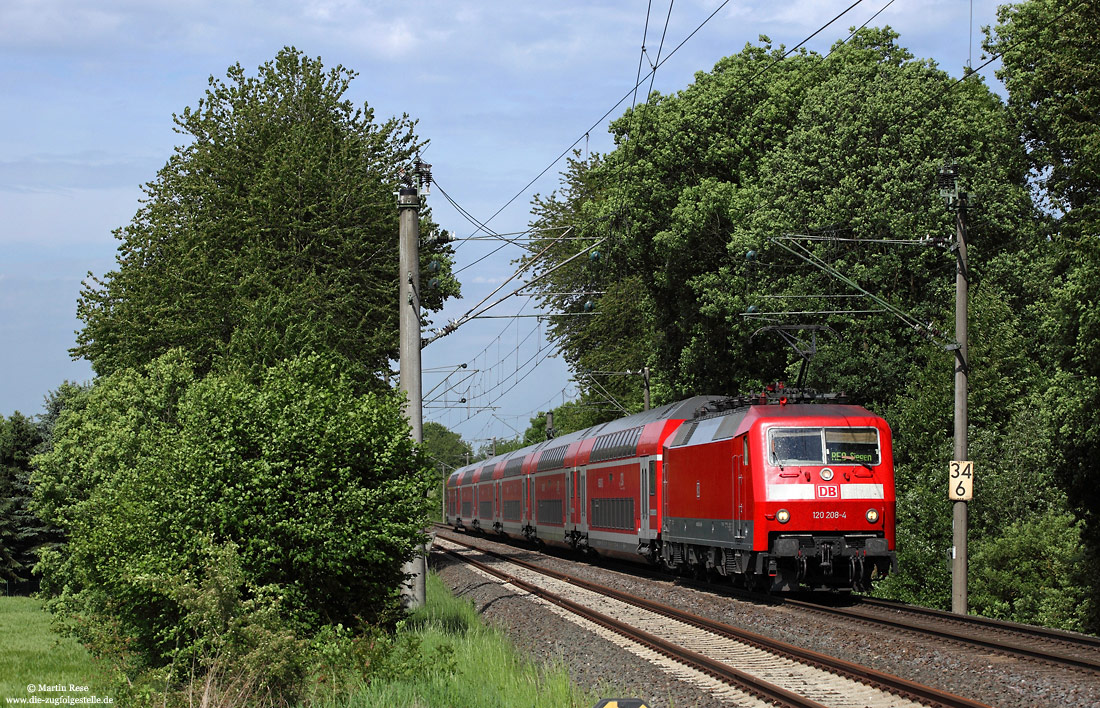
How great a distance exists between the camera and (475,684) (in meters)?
12.7

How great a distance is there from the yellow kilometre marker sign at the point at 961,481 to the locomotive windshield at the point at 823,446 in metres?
3.03

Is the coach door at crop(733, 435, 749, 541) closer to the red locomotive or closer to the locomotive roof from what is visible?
the red locomotive

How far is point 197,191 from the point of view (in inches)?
1398

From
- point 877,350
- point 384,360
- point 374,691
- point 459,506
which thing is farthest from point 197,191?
point 459,506

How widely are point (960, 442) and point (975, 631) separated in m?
7.53

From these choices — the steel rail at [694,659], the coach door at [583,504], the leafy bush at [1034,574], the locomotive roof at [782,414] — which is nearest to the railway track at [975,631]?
the locomotive roof at [782,414]

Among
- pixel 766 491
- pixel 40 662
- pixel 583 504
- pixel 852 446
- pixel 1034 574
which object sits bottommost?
pixel 40 662

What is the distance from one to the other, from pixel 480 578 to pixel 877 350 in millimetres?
14653

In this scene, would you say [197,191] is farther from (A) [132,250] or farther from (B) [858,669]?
(B) [858,669]

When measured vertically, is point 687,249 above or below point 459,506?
above

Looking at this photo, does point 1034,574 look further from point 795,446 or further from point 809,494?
point 795,446

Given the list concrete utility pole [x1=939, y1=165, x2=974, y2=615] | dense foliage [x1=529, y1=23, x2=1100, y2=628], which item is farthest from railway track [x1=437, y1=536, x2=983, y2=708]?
dense foliage [x1=529, y1=23, x2=1100, y2=628]

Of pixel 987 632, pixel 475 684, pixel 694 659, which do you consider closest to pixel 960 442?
pixel 987 632

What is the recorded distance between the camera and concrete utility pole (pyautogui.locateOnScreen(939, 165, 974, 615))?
23.1 metres
